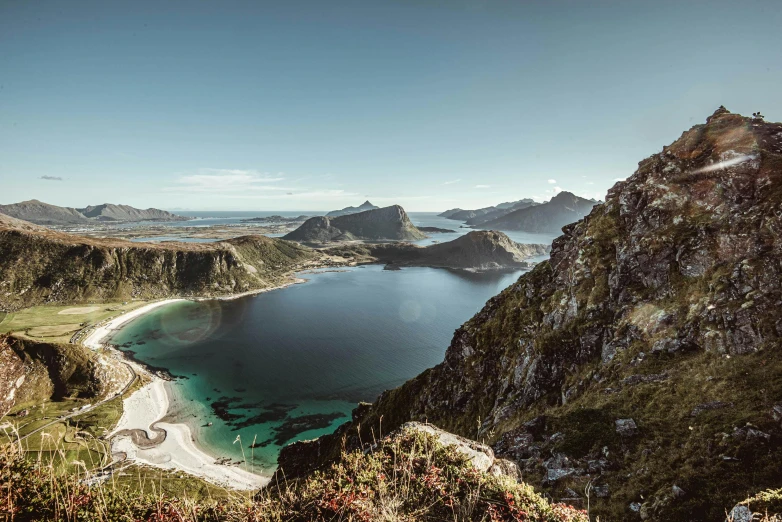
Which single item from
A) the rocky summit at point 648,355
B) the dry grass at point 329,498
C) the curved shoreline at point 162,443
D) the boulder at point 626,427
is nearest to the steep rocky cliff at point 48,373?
the curved shoreline at point 162,443

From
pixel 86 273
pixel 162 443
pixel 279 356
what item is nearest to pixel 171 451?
pixel 162 443

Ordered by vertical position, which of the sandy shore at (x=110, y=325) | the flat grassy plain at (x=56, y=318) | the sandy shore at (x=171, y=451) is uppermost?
the flat grassy plain at (x=56, y=318)

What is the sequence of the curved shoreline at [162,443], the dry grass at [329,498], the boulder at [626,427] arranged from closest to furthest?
the dry grass at [329,498]
the boulder at [626,427]
the curved shoreline at [162,443]

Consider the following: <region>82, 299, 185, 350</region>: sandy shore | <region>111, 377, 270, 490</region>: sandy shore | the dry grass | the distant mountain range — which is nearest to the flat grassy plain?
<region>82, 299, 185, 350</region>: sandy shore

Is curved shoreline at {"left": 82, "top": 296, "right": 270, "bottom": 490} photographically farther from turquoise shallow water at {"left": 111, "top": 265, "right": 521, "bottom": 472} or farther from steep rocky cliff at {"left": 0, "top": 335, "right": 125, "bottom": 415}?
steep rocky cliff at {"left": 0, "top": 335, "right": 125, "bottom": 415}

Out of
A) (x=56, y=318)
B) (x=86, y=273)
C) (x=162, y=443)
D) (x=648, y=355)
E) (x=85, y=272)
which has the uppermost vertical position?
(x=648, y=355)

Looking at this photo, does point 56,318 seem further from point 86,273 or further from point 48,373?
point 48,373

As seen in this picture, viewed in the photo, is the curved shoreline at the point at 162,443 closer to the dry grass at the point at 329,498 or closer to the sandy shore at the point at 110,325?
the sandy shore at the point at 110,325
